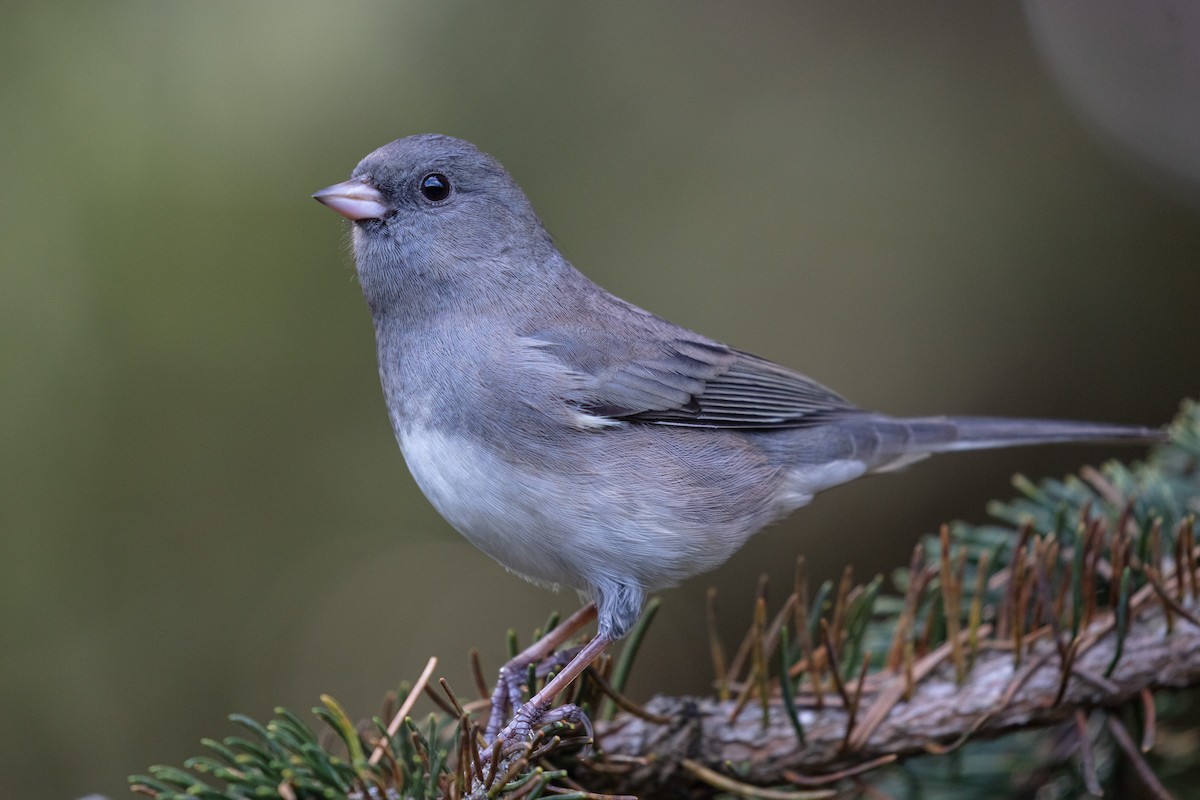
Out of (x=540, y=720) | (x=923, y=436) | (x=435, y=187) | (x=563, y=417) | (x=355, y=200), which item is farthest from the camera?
(x=923, y=436)

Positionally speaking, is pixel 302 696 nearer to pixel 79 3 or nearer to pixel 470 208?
pixel 470 208

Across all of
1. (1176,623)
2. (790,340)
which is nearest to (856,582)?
(790,340)

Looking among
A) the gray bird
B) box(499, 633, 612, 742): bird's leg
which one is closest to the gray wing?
the gray bird

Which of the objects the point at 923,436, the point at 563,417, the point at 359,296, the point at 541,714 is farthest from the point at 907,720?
the point at 359,296

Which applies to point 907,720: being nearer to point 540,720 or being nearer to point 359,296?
point 540,720

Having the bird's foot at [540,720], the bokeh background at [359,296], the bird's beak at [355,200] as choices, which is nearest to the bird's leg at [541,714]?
the bird's foot at [540,720]

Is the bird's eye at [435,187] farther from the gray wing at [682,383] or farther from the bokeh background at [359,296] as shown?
the bokeh background at [359,296]
